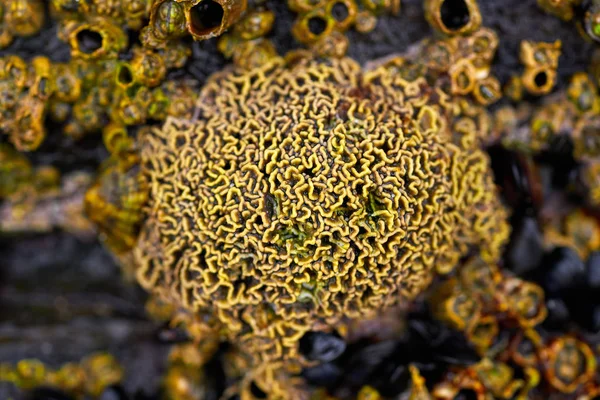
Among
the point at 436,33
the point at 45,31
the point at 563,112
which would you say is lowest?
the point at 563,112

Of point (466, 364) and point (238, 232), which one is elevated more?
point (238, 232)

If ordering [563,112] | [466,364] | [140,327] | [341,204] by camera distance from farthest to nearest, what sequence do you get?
[140,327]
[563,112]
[466,364]
[341,204]

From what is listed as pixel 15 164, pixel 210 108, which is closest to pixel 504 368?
pixel 210 108

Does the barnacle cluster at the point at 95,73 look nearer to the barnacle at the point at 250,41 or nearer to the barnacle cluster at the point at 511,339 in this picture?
the barnacle at the point at 250,41

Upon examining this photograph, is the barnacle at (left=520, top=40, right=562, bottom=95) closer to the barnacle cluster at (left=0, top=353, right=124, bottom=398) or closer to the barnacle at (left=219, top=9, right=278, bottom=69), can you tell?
the barnacle at (left=219, top=9, right=278, bottom=69)

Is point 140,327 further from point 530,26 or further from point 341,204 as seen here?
point 530,26

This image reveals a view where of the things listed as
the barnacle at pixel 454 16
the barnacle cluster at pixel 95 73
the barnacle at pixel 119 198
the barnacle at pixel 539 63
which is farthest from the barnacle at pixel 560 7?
the barnacle at pixel 119 198

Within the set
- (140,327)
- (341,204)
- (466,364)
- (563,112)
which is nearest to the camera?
(341,204)

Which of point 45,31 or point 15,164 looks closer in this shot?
point 45,31

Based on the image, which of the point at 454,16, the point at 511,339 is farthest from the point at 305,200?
the point at 511,339
